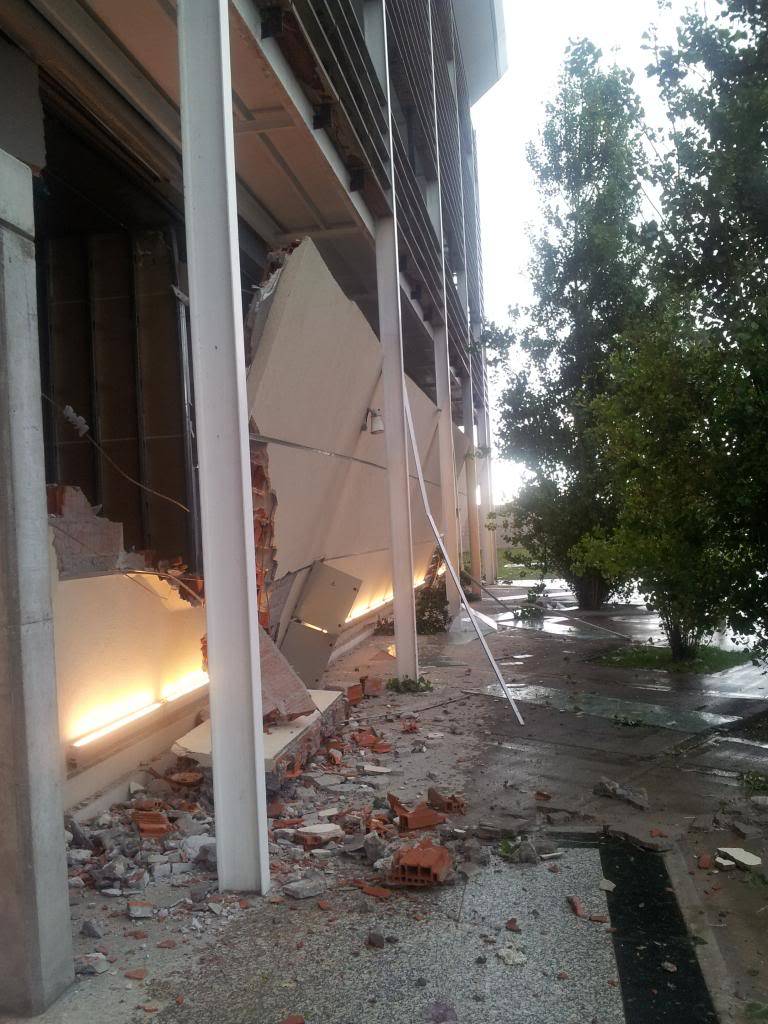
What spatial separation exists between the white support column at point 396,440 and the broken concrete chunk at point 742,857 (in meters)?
4.84

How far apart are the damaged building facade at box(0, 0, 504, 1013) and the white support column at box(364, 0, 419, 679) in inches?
1.1

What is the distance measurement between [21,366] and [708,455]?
4.64m

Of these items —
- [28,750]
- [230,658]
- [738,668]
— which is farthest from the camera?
[738,668]

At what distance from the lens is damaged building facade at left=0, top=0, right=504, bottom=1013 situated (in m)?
3.04

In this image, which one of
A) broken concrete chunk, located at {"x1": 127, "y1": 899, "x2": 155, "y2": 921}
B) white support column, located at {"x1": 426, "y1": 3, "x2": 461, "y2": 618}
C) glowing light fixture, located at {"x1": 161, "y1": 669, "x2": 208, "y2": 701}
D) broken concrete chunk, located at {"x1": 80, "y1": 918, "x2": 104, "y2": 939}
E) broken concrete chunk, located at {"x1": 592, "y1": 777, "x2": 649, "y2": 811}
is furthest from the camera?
white support column, located at {"x1": 426, "y1": 3, "x2": 461, "y2": 618}

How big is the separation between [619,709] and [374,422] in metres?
4.23

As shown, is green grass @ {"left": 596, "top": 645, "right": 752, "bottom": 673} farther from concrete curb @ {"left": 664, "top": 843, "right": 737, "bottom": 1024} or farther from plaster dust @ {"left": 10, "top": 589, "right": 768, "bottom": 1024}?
concrete curb @ {"left": 664, "top": 843, "right": 737, "bottom": 1024}

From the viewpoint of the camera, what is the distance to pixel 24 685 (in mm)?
2916

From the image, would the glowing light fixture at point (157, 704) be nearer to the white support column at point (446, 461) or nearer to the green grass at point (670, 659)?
the green grass at point (670, 659)

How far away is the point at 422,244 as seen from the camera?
11.5 meters

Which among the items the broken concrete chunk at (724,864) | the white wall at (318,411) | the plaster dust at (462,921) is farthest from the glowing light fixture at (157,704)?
the broken concrete chunk at (724,864)

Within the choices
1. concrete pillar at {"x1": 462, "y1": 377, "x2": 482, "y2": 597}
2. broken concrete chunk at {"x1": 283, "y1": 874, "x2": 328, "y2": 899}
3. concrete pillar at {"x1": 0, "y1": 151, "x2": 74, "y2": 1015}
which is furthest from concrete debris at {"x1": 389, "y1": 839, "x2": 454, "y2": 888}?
concrete pillar at {"x1": 462, "y1": 377, "x2": 482, "y2": 597}

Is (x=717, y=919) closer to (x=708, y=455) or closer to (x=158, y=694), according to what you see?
(x=708, y=455)

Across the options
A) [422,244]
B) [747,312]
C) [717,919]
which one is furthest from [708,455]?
[422,244]
